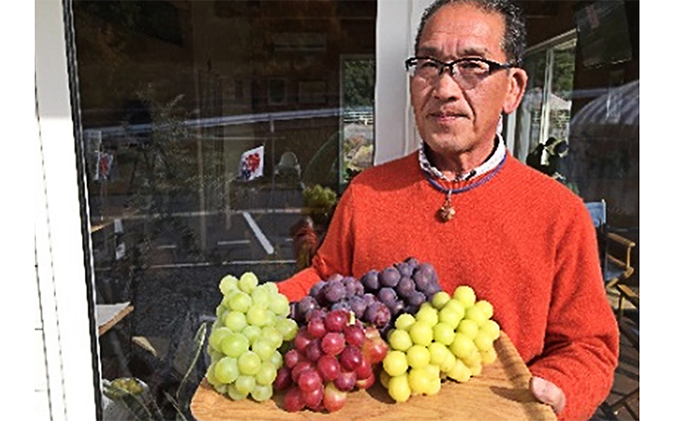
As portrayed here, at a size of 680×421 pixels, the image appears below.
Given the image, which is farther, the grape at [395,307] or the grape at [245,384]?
the grape at [395,307]

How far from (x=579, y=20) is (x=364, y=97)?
1109 mm

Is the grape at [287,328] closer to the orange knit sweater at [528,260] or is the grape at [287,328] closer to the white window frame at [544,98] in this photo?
the orange knit sweater at [528,260]

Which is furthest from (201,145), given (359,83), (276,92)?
(359,83)

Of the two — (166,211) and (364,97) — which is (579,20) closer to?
(364,97)

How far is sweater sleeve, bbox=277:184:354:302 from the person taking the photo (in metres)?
1.26

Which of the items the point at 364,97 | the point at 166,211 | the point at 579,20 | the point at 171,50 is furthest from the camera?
the point at 171,50

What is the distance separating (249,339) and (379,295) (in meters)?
0.25

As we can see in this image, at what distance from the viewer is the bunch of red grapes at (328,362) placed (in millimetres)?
884

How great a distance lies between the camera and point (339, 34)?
232 centimetres

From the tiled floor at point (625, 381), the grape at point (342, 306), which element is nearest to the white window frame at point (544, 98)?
→ the tiled floor at point (625, 381)

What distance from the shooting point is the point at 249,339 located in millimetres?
947

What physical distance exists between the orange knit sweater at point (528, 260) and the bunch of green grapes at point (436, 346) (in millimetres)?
143
